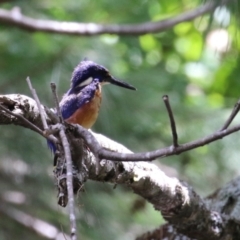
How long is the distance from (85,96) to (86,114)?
0.11 meters


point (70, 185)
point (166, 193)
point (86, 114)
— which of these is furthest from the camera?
point (86, 114)

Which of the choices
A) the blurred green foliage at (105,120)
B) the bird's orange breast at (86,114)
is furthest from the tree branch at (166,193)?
the blurred green foliage at (105,120)

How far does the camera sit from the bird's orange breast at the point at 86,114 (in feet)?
6.98

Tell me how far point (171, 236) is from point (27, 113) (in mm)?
858

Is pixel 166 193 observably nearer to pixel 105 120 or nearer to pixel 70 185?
pixel 70 185

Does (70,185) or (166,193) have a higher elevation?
(166,193)

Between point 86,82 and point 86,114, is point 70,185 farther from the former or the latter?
point 86,82

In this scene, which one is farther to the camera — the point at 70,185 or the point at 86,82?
the point at 86,82

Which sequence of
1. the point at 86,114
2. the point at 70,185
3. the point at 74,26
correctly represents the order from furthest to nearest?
1. the point at 74,26
2. the point at 86,114
3. the point at 70,185

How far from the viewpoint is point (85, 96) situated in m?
2.25

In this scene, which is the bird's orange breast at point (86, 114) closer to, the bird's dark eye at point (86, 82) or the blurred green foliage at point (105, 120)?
the bird's dark eye at point (86, 82)

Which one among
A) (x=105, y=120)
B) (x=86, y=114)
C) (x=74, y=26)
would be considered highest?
(x=74, y=26)

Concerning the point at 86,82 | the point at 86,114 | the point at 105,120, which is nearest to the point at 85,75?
the point at 86,82

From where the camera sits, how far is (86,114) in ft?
7.13
